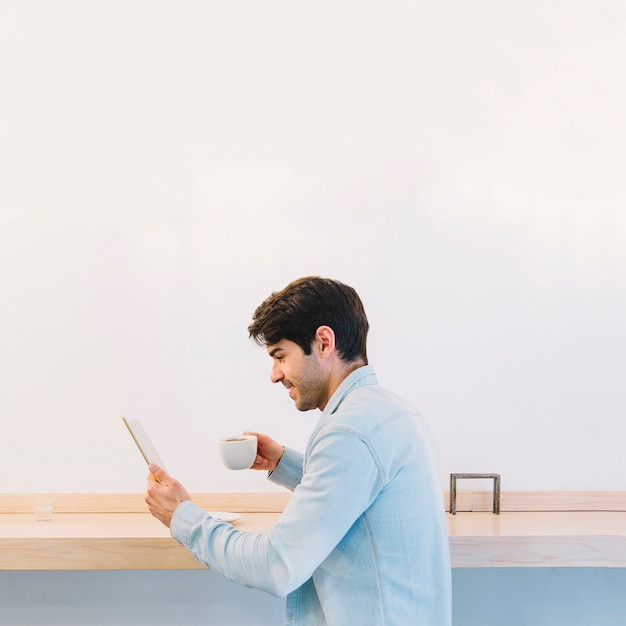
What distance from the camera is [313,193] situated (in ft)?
7.73

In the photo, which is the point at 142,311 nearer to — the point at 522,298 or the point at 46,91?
the point at 46,91

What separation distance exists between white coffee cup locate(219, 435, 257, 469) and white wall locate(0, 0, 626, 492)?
528 mm

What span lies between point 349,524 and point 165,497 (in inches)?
14.9

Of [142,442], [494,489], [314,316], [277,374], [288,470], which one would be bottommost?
[494,489]

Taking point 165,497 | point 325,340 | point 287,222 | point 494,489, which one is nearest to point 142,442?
point 165,497

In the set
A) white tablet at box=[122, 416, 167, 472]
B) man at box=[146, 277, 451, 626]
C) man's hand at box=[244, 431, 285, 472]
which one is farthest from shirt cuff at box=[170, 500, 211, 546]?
man's hand at box=[244, 431, 285, 472]

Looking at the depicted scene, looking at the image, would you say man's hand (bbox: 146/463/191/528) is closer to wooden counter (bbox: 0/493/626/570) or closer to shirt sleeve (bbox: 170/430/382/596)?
shirt sleeve (bbox: 170/430/382/596)

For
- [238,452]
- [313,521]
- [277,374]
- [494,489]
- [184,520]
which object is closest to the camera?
[313,521]

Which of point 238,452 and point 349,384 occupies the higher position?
point 349,384

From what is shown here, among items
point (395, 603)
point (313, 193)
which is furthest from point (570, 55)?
point (395, 603)

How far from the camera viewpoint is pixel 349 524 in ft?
4.28

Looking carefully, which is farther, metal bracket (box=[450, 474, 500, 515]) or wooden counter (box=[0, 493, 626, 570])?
metal bracket (box=[450, 474, 500, 515])

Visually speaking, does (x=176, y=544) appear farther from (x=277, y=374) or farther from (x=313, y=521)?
(x=313, y=521)

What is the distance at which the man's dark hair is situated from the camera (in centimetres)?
149
